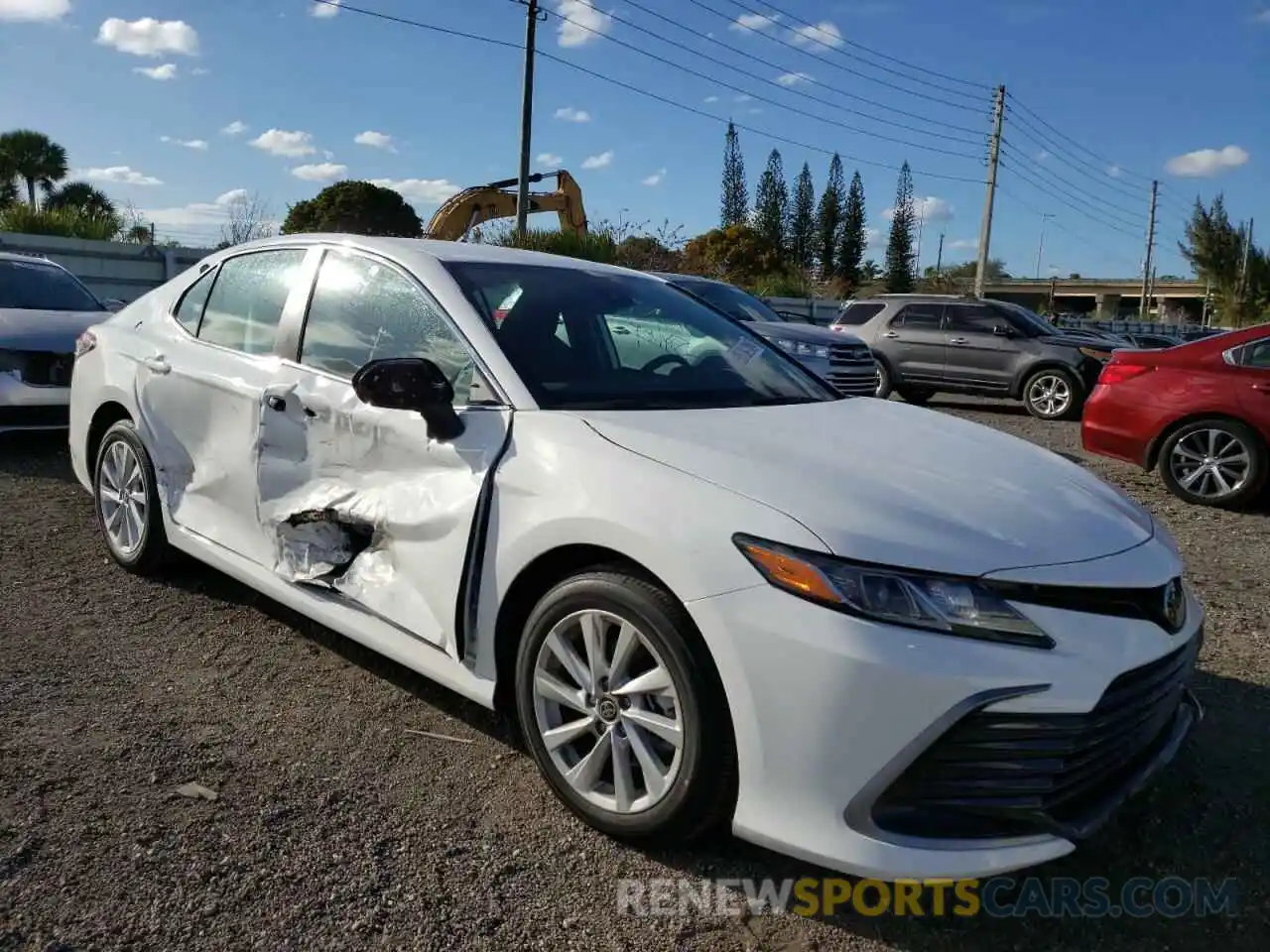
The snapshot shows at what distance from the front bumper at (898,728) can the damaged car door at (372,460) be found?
940mm

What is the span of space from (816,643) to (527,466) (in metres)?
0.97

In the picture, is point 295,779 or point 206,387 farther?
point 206,387

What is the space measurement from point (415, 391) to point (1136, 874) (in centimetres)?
231

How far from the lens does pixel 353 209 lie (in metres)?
55.3

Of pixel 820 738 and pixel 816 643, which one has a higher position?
pixel 816 643

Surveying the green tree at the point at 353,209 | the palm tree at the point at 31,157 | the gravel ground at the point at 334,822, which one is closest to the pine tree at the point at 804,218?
the green tree at the point at 353,209

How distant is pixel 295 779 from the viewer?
112 inches

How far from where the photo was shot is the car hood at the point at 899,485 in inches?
88.7

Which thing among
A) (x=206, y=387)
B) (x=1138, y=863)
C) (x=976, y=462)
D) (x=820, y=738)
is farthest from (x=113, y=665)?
(x=1138, y=863)

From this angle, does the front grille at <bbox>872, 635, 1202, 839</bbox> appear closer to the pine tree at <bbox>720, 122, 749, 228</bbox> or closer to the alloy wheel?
the alloy wheel

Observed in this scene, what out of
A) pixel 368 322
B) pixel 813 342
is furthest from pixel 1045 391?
pixel 368 322

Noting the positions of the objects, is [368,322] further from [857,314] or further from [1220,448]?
[857,314]

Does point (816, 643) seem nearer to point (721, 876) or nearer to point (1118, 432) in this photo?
point (721, 876)

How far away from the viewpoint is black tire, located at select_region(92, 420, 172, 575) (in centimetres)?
422
